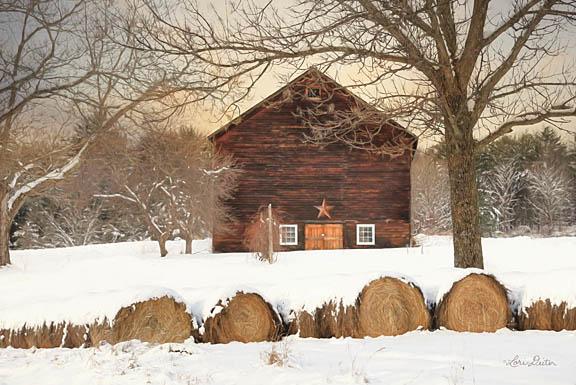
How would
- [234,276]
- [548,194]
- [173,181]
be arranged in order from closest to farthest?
[234,276]
[173,181]
[548,194]

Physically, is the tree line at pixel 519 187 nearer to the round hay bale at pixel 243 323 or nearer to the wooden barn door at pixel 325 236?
the wooden barn door at pixel 325 236

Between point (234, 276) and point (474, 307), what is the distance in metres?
10.7

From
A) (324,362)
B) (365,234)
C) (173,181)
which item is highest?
(173,181)

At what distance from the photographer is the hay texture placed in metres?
7.68

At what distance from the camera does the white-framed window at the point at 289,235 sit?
92.2 feet

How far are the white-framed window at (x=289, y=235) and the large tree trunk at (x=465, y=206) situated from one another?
59.4 feet

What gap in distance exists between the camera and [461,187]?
1014 centimetres

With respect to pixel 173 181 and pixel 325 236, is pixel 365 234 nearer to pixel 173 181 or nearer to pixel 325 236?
pixel 325 236

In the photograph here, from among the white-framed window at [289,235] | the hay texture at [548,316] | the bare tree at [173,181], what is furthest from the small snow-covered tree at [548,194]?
the hay texture at [548,316]

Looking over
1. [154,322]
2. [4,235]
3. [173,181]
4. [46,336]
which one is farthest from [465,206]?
[173,181]

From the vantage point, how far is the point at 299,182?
28.2 meters

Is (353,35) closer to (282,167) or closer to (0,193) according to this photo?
(0,193)

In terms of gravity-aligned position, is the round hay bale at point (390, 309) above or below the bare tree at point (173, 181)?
below

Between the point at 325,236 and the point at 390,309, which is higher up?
the point at 325,236
